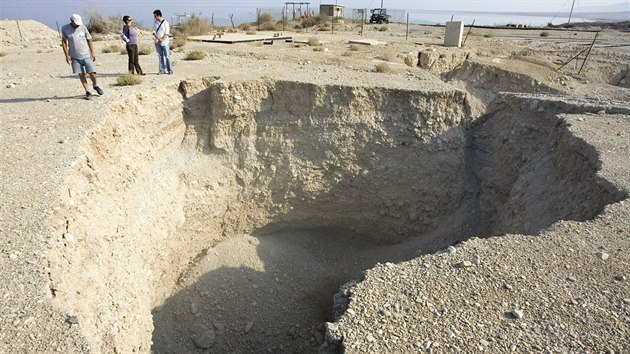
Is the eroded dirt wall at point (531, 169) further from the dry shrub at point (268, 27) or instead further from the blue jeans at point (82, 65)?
the dry shrub at point (268, 27)

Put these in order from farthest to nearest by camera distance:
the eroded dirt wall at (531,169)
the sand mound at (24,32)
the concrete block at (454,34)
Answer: the sand mound at (24,32) → the concrete block at (454,34) → the eroded dirt wall at (531,169)

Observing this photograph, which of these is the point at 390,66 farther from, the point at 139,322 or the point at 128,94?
the point at 139,322

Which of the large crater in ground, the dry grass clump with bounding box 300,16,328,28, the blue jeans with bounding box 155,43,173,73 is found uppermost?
the dry grass clump with bounding box 300,16,328,28

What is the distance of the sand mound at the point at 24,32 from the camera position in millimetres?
21906

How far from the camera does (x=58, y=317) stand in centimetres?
369

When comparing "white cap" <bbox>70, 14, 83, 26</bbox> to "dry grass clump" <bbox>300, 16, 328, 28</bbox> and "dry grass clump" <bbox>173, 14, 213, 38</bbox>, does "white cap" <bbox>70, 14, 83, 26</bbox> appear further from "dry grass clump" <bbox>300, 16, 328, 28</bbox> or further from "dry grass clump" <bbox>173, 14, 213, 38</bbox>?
"dry grass clump" <bbox>300, 16, 328, 28</bbox>

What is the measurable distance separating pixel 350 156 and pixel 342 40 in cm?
1116

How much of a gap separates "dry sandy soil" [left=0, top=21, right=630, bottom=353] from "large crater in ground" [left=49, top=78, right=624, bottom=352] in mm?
41

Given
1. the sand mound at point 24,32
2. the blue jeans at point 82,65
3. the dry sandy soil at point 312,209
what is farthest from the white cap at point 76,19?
the sand mound at point 24,32

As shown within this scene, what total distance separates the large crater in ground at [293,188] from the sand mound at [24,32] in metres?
18.2

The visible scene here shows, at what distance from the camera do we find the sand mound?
71.9 feet

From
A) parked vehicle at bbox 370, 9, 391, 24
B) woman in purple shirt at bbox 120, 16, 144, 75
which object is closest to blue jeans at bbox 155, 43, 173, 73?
woman in purple shirt at bbox 120, 16, 144, 75

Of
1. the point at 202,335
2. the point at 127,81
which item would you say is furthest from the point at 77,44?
the point at 202,335

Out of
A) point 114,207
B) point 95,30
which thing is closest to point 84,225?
point 114,207
